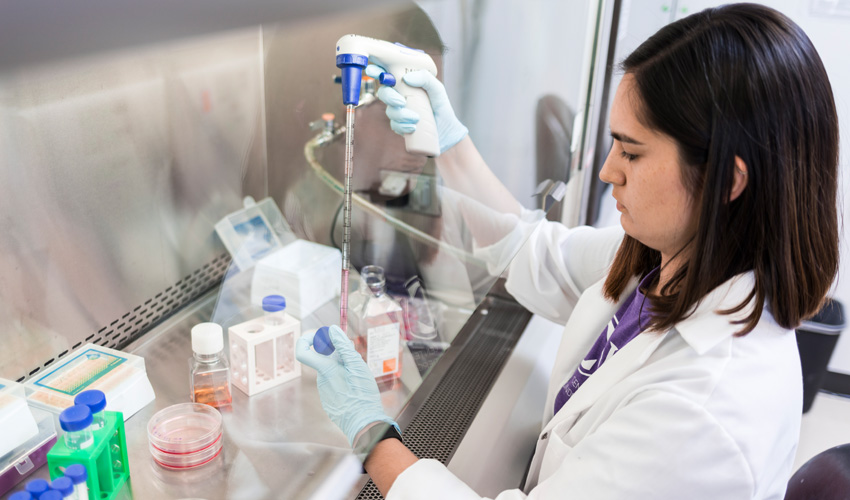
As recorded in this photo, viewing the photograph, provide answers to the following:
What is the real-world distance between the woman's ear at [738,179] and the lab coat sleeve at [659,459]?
290mm

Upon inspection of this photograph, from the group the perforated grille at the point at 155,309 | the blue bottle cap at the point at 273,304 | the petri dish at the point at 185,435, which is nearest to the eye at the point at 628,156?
the blue bottle cap at the point at 273,304

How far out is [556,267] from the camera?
146 centimetres

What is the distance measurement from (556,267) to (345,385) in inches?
26.8

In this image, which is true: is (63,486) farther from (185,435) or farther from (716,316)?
(716,316)

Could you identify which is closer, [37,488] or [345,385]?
[37,488]

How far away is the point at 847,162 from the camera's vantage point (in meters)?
2.45

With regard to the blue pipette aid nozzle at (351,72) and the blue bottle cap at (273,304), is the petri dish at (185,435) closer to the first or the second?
the blue bottle cap at (273,304)

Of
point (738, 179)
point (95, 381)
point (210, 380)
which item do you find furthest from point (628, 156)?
point (95, 381)

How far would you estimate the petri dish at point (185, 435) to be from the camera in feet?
2.95

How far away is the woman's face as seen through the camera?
866 mm

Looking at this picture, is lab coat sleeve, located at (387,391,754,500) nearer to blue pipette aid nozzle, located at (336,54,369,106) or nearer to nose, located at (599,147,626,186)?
nose, located at (599,147,626,186)

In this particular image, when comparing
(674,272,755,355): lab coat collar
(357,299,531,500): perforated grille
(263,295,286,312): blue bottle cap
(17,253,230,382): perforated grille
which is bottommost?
(357,299,531,500): perforated grille

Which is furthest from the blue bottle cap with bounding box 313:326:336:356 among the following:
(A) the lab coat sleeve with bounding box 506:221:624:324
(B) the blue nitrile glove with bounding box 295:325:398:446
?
(A) the lab coat sleeve with bounding box 506:221:624:324

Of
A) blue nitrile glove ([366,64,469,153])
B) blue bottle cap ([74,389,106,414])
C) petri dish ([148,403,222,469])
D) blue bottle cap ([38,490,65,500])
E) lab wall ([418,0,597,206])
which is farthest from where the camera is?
lab wall ([418,0,597,206])
